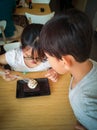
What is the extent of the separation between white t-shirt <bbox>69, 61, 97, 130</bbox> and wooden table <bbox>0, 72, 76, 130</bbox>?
10 centimetres

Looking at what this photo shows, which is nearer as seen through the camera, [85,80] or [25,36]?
[85,80]

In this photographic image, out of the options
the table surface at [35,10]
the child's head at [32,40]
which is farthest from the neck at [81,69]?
the table surface at [35,10]

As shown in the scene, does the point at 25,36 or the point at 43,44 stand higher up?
the point at 43,44

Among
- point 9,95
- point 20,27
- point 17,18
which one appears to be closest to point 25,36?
point 9,95

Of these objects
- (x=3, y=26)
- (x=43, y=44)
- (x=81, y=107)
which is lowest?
(x=3, y=26)

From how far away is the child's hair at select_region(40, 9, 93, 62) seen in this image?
683 millimetres

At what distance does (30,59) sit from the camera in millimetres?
1384

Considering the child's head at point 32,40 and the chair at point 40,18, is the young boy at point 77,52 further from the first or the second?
the chair at point 40,18

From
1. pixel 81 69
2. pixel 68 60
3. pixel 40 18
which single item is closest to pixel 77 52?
pixel 68 60

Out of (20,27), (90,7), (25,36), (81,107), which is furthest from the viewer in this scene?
(90,7)

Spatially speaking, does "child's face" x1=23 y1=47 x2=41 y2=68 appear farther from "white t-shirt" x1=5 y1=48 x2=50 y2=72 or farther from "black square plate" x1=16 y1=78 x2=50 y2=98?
"black square plate" x1=16 y1=78 x2=50 y2=98

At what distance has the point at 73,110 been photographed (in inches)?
37.8

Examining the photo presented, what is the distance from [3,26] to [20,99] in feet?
4.21

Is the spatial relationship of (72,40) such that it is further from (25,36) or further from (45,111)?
(25,36)
